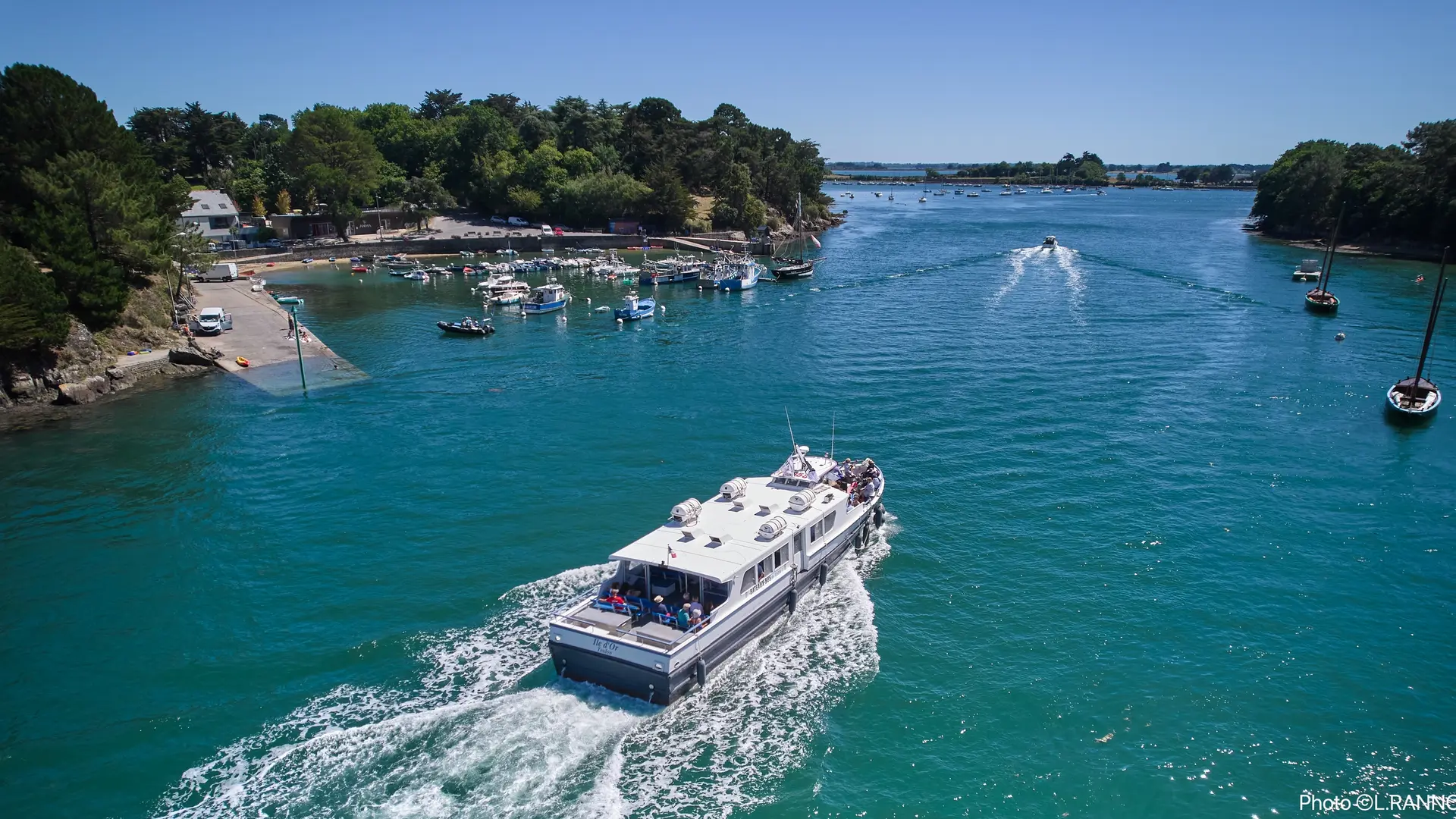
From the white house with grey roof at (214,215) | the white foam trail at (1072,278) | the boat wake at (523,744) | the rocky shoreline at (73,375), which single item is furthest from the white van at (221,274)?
the white foam trail at (1072,278)

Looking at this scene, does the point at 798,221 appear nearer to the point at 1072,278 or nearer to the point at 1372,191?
the point at 1072,278

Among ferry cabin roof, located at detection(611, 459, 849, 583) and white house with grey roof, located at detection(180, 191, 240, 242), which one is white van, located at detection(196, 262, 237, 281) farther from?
ferry cabin roof, located at detection(611, 459, 849, 583)

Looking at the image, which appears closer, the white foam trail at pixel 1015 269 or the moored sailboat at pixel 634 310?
the moored sailboat at pixel 634 310

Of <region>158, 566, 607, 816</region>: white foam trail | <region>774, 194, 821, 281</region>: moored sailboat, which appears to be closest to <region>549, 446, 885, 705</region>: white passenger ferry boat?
<region>158, 566, 607, 816</region>: white foam trail

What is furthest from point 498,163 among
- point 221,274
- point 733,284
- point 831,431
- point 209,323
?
point 831,431

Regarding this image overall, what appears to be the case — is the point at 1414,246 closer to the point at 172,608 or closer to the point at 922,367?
the point at 922,367

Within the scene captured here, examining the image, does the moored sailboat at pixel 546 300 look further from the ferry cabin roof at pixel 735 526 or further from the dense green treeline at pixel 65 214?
the ferry cabin roof at pixel 735 526
